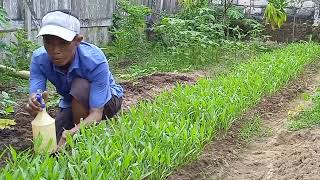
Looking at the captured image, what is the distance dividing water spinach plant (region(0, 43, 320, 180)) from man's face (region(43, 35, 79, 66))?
0.45 m

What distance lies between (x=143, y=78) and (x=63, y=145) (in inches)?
144

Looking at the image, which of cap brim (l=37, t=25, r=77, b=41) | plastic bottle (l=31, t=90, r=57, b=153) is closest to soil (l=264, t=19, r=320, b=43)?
cap brim (l=37, t=25, r=77, b=41)

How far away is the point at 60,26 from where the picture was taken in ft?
9.71

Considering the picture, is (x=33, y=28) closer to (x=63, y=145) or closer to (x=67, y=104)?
(x=67, y=104)

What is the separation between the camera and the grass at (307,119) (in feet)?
14.9

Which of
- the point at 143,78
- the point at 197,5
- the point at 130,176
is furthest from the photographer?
the point at 197,5

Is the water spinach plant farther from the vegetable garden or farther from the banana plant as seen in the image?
the banana plant

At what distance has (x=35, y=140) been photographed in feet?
9.35

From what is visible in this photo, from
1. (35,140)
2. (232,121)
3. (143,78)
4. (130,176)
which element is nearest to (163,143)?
(130,176)

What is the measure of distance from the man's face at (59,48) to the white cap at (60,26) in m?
0.05

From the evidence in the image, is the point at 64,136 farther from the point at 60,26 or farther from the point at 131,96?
the point at 131,96

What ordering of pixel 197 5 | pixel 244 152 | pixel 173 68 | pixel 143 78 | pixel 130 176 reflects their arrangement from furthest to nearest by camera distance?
pixel 197 5 < pixel 173 68 < pixel 143 78 < pixel 244 152 < pixel 130 176

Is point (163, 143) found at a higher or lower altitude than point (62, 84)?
lower

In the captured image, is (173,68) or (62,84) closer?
(62,84)
